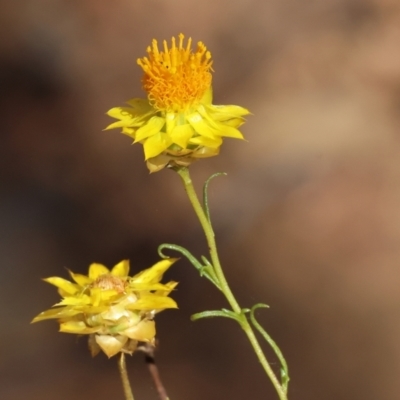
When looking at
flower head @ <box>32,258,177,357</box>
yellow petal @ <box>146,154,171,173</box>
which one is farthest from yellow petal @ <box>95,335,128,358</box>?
yellow petal @ <box>146,154,171,173</box>

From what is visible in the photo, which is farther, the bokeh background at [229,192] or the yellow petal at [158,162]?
the bokeh background at [229,192]

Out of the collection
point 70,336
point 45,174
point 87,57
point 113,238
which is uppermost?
point 87,57

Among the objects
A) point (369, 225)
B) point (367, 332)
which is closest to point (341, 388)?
point (367, 332)

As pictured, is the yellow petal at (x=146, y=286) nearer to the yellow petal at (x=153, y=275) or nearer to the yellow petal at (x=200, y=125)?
the yellow petal at (x=153, y=275)

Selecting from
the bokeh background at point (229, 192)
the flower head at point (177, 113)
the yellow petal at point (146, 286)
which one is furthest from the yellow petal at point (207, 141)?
the bokeh background at point (229, 192)

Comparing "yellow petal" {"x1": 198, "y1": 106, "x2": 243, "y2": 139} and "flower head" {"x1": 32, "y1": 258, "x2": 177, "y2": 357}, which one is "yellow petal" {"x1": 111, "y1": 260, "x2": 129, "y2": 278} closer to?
"flower head" {"x1": 32, "y1": 258, "x2": 177, "y2": 357}

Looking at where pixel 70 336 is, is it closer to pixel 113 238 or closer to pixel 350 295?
pixel 113 238

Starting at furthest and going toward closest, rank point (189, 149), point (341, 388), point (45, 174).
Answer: point (45, 174), point (341, 388), point (189, 149)

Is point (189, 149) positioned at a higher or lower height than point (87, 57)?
lower
